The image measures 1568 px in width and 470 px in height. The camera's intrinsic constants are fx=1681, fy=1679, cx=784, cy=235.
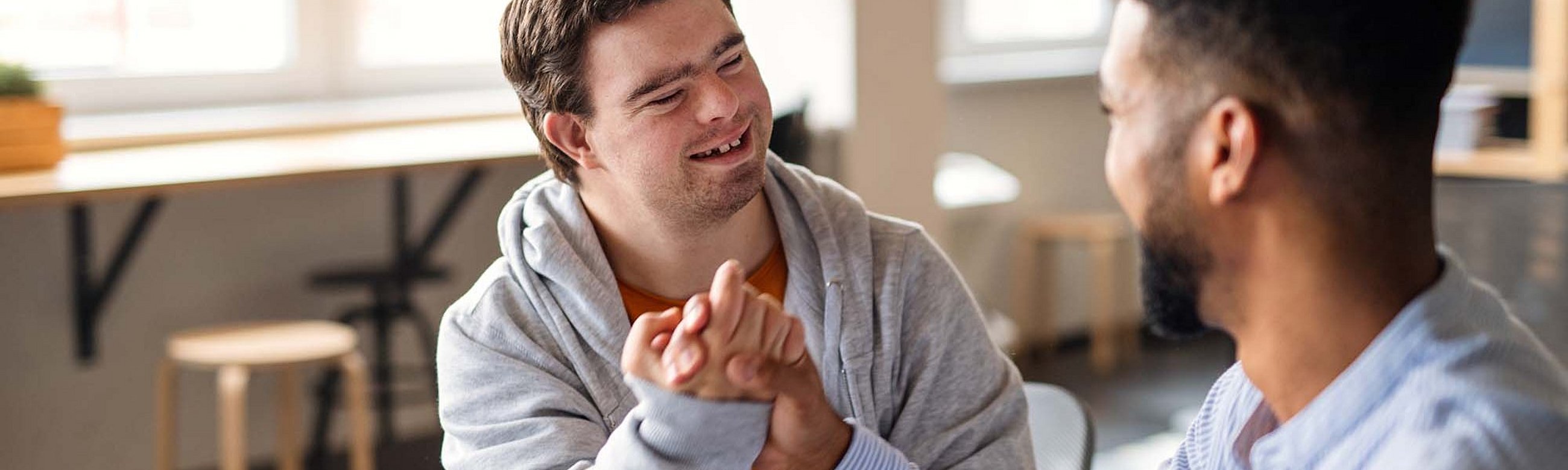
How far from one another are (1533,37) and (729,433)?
3.05 metres

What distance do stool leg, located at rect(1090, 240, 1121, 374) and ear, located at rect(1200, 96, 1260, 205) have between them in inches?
148

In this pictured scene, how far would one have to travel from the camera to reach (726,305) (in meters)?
1.03

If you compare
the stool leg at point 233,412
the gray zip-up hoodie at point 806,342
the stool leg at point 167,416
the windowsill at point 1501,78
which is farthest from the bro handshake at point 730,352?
the windowsill at point 1501,78

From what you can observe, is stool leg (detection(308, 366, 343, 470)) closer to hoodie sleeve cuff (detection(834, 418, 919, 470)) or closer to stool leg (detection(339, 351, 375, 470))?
stool leg (detection(339, 351, 375, 470))

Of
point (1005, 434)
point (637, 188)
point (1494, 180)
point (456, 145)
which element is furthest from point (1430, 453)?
→ point (1494, 180)

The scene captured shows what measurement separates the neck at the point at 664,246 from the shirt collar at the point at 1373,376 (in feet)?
1.79

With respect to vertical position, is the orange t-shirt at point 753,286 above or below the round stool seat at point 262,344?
above

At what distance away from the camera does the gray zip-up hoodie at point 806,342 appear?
1.31m

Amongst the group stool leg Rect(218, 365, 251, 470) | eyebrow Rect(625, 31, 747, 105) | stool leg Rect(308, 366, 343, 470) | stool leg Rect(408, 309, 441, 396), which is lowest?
stool leg Rect(308, 366, 343, 470)

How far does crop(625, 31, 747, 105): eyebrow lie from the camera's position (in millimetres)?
1294

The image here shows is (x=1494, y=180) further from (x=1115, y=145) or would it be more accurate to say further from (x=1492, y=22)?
(x=1115, y=145)

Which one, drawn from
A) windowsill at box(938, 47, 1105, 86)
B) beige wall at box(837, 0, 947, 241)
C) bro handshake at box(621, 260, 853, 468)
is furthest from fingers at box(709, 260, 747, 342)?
windowsill at box(938, 47, 1105, 86)

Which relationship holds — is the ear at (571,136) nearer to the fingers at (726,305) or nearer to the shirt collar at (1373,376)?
the fingers at (726,305)

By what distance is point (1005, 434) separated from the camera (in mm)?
1405
